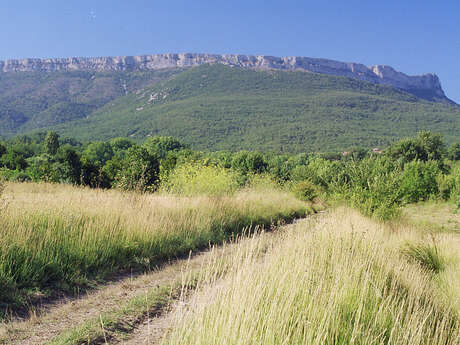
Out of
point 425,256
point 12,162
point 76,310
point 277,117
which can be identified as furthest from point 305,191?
point 277,117

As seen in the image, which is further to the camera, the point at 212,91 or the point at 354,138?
the point at 212,91

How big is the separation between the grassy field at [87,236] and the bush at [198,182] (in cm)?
263

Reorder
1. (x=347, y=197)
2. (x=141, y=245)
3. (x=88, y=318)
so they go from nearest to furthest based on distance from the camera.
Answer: (x=88, y=318) < (x=141, y=245) < (x=347, y=197)

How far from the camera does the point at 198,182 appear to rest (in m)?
12.4

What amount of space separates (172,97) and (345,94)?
88510 millimetres

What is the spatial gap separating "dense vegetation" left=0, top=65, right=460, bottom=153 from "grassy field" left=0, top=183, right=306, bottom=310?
90590 millimetres

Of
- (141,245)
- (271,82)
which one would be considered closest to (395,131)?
(271,82)

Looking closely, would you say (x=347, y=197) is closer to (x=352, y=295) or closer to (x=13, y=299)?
(x=352, y=295)

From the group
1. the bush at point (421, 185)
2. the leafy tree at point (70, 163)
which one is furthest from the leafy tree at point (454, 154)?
the leafy tree at point (70, 163)

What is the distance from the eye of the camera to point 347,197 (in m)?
12.2

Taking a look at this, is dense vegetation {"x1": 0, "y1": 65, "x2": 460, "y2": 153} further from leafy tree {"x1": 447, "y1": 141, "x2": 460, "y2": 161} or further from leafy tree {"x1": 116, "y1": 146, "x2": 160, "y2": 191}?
leafy tree {"x1": 116, "y1": 146, "x2": 160, "y2": 191}

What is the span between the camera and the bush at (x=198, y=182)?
12125 mm

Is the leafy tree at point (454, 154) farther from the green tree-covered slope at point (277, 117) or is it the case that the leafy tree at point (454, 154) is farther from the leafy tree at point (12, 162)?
the leafy tree at point (12, 162)

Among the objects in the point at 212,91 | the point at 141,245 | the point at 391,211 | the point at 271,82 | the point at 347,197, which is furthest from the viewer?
the point at 271,82
